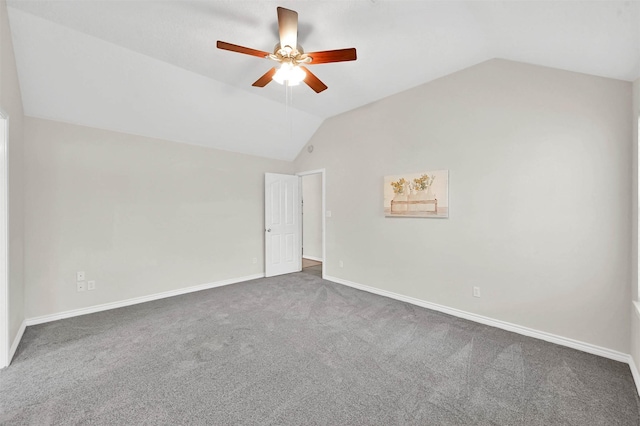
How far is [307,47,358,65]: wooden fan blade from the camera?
6.74 feet

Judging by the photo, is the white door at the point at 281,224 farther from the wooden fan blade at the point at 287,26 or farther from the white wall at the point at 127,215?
the wooden fan blade at the point at 287,26

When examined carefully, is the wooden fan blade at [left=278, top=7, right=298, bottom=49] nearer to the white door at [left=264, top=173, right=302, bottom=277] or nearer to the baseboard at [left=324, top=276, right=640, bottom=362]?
the white door at [left=264, top=173, right=302, bottom=277]

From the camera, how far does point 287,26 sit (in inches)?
78.1

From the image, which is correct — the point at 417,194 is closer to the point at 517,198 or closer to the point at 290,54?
the point at 517,198

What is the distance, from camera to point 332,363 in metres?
2.18

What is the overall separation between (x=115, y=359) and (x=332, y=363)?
5.95 ft

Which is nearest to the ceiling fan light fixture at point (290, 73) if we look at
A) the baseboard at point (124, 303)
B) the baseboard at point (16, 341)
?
the baseboard at point (16, 341)

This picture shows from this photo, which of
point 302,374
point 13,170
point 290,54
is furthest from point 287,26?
point 13,170

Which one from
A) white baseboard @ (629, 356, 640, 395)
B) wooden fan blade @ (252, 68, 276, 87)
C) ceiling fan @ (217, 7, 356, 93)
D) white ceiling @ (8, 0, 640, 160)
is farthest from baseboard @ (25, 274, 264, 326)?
white baseboard @ (629, 356, 640, 395)

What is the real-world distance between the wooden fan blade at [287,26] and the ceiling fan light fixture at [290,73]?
0.53 feet

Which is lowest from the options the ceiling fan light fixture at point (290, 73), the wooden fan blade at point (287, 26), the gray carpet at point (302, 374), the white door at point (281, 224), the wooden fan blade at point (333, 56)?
the gray carpet at point (302, 374)

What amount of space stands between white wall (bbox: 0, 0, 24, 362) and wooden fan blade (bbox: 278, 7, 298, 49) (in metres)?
2.09

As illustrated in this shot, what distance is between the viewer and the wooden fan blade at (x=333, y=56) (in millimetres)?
2054

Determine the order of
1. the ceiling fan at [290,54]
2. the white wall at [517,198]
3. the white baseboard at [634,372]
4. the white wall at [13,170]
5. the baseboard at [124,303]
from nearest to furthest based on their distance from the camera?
the white baseboard at [634,372] < the ceiling fan at [290,54] < the white wall at [13,170] < the white wall at [517,198] < the baseboard at [124,303]
